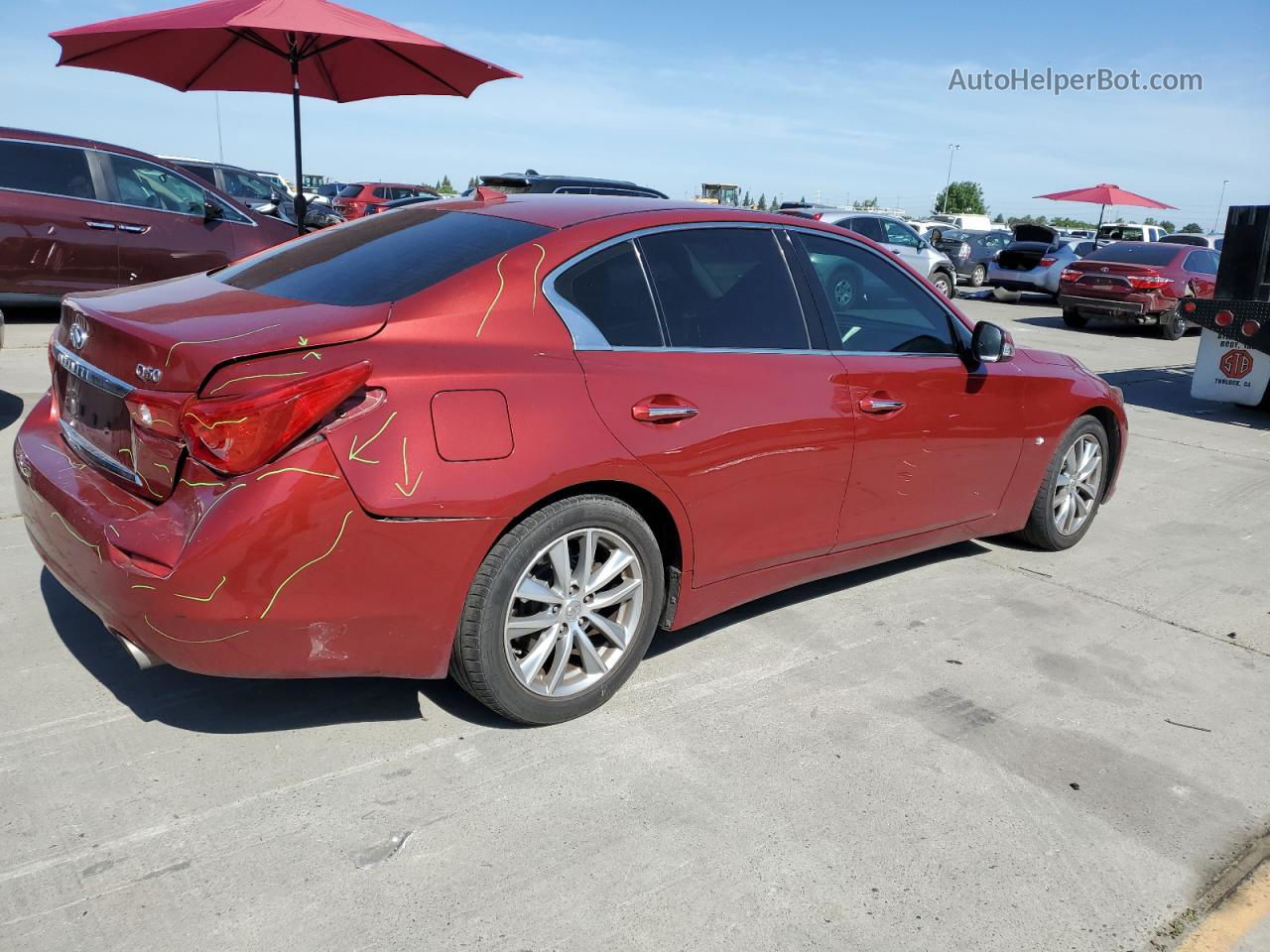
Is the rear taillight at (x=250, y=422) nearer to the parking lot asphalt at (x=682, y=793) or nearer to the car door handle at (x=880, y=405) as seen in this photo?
the parking lot asphalt at (x=682, y=793)

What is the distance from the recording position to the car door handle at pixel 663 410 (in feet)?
10.6

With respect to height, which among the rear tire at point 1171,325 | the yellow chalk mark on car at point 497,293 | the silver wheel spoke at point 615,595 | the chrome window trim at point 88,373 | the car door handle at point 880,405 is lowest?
the silver wheel spoke at point 615,595

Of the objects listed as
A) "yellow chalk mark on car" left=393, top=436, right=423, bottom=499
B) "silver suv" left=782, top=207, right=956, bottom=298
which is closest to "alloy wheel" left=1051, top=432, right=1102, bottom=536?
"yellow chalk mark on car" left=393, top=436, right=423, bottom=499

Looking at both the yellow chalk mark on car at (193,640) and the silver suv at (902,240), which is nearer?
the yellow chalk mark on car at (193,640)

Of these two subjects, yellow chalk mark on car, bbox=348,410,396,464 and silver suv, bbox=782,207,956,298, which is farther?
silver suv, bbox=782,207,956,298

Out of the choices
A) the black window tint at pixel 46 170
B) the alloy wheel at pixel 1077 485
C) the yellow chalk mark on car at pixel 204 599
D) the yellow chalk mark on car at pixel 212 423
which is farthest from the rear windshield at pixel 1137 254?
the yellow chalk mark on car at pixel 204 599

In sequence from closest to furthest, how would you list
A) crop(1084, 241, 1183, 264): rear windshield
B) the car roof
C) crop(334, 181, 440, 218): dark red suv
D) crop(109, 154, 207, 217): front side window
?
the car roof < crop(109, 154, 207, 217): front side window < crop(1084, 241, 1183, 264): rear windshield < crop(334, 181, 440, 218): dark red suv

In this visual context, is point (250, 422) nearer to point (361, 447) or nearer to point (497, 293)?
point (361, 447)

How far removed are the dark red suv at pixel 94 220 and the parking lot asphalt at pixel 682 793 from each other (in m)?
6.05

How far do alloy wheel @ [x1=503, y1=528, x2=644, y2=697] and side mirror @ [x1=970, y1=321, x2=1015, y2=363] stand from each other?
6.39 ft

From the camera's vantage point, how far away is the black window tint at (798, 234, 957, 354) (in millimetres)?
4020

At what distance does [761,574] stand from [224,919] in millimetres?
2076

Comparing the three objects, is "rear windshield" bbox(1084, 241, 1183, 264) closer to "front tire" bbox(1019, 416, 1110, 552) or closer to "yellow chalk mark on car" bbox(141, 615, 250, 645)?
"front tire" bbox(1019, 416, 1110, 552)

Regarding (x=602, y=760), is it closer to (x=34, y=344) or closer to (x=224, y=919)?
(x=224, y=919)
